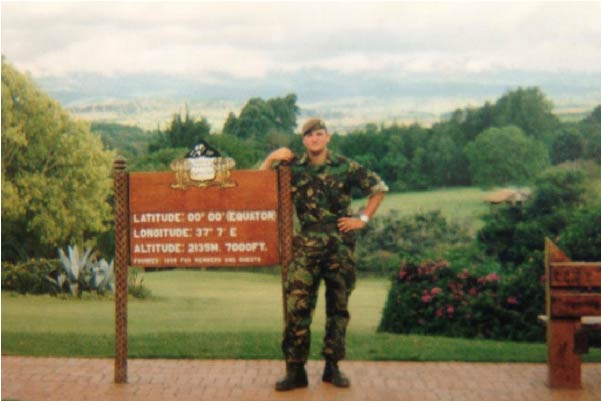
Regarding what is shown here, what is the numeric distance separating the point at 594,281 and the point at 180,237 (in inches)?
129

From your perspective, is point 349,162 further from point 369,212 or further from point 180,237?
point 180,237

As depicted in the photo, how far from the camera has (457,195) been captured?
1457cm

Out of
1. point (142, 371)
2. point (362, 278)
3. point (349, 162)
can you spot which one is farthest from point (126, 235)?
point (362, 278)

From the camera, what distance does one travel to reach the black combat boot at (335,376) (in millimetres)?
9609

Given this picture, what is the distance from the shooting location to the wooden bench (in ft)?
31.1

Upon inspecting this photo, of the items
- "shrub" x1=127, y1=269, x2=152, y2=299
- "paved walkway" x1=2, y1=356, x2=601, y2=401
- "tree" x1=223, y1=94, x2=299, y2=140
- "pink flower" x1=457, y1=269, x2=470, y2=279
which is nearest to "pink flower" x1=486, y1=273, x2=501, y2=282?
"pink flower" x1=457, y1=269, x2=470, y2=279

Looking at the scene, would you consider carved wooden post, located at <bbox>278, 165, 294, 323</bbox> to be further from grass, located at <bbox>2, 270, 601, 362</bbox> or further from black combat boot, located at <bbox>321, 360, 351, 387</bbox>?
grass, located at <bbox>2, 270, 601, 362</bbox>

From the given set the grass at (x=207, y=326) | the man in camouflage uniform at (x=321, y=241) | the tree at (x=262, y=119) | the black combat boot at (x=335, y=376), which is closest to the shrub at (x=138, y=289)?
the grass at (x=207, y=326)

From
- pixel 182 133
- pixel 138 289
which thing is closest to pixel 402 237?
pixel 182 133

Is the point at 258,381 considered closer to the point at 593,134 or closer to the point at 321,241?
the point at 321,241

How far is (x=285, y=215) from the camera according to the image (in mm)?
9773

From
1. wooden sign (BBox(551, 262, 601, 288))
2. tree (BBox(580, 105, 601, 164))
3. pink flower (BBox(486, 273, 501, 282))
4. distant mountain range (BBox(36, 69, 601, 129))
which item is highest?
distant mountain range (BBox(36, 69, 601, 129))

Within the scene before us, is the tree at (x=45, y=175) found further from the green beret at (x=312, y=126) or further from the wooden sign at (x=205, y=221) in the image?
the green beret at (x=312, y=126)

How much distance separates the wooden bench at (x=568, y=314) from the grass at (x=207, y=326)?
4.51 feet
